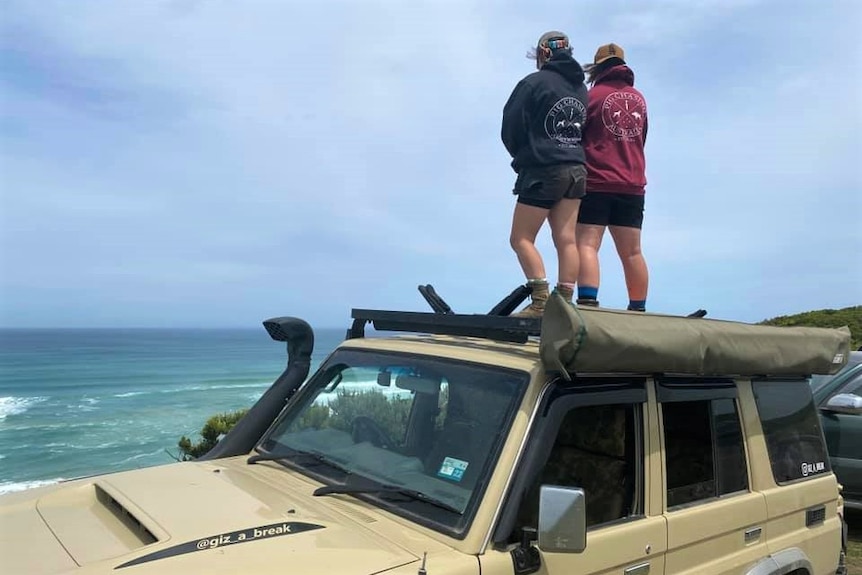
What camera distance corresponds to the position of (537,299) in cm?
432

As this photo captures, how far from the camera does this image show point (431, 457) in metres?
2.75

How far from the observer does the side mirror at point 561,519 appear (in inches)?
85.5

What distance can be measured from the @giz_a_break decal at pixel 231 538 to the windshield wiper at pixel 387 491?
31 centimetres

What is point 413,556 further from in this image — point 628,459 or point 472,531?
point 628,459

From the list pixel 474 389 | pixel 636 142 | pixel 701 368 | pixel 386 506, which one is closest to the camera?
pixel 386 506

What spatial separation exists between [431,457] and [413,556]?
59 centimetres

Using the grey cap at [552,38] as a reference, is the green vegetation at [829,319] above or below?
above

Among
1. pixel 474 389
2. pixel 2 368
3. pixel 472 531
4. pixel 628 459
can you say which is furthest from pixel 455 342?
pixel 2 368

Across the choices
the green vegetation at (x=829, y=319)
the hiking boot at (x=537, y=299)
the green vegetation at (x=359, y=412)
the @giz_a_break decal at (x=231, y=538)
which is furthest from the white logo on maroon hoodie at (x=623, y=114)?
the green vegetation at (x=829, y=319)

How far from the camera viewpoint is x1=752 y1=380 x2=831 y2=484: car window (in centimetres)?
360

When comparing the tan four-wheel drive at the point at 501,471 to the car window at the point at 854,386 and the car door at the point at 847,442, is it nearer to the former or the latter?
the car door at the point at 847,442

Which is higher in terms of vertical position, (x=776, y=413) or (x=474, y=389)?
(x=776, y=413)

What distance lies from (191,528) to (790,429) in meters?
3.11

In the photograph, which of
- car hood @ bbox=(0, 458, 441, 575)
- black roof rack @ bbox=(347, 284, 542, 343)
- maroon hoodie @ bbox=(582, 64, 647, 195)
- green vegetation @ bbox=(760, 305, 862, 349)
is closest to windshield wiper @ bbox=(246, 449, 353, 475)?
car hood @ bbox=(0, 458, 441, 575)
